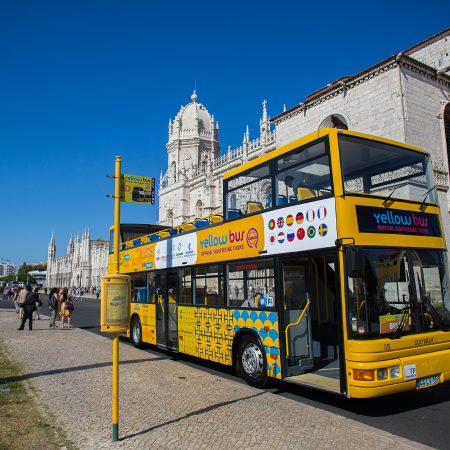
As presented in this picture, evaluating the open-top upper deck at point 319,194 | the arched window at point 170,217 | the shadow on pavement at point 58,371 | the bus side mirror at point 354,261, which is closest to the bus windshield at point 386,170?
the open-top upper deck at point 319,194

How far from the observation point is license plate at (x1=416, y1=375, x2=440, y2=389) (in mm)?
5735

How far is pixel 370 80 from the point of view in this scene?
62.1 feet

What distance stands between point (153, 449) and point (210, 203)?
45.7 meters

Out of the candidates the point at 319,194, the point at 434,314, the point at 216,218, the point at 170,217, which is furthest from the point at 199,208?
the point at 434,314

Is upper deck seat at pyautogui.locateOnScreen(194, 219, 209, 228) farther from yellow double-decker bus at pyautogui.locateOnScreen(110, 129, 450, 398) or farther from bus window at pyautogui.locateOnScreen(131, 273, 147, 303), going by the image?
bus window at pyautogui.locateOnScreen(131, 273, 147, 303)

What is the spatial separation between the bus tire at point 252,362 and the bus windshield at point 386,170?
130 inches

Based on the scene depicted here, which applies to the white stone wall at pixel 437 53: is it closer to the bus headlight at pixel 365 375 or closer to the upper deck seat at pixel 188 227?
the upper deck seat at pixel 188 227

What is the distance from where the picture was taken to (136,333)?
12.5 m

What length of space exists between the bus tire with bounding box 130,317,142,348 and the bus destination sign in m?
8.49

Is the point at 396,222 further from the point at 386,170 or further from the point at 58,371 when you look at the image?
the point at 58,371

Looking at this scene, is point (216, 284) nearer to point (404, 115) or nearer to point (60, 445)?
point (60, 445)

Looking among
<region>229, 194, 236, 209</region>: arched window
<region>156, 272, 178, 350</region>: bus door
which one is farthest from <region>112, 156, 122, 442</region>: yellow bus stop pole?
<region>156, 272, 178, 350</region>: bus door

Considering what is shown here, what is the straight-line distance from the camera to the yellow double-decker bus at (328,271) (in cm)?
558

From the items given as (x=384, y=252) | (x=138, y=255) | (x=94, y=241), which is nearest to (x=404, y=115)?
(x=138, y=255)
